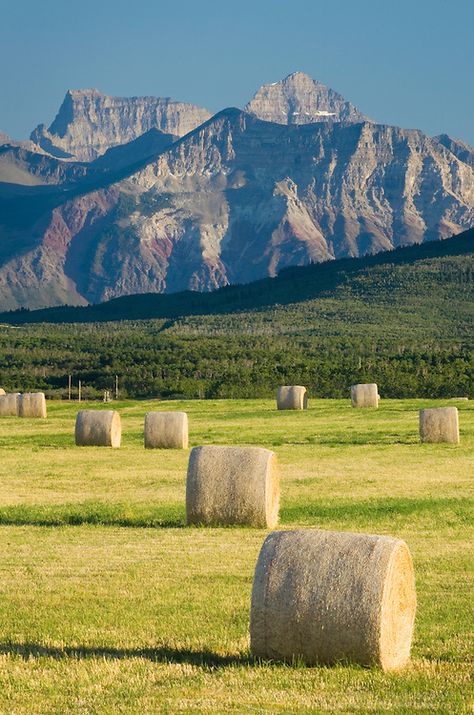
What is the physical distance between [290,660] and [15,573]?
6.38 m

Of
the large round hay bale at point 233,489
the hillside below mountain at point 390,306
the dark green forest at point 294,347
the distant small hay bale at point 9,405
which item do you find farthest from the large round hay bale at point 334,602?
the hillside below mountain at point 390,306

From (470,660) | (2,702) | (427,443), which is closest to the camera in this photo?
(2,702)

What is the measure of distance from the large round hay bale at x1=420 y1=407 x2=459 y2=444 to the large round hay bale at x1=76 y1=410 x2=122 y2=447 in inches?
337

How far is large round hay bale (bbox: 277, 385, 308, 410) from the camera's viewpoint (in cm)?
6331

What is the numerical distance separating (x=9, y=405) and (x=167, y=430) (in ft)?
79.7

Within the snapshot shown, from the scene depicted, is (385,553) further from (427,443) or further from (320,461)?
(427,443)

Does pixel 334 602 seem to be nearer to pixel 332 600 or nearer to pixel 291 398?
pixel 332 600

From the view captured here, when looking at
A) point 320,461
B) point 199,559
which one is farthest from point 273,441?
point 199,559

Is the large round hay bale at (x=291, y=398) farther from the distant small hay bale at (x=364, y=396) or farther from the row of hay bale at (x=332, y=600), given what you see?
the row of hay bale at (x=332, y=600)

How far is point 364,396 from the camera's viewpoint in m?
62.7

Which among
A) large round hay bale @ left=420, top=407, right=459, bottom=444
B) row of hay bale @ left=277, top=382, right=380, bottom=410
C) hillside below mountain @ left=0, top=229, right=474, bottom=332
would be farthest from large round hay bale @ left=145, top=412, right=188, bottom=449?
hillside below mountain @ left=0, top=229, right=474, bottom=332

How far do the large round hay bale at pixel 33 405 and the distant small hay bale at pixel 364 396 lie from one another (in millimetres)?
13061

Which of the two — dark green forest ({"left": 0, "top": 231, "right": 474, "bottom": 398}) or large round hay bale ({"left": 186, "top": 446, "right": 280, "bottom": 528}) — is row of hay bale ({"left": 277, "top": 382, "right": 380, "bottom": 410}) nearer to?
dark green forest ({"left": 0, "top": 231, "right": 474, "bottom": 398})

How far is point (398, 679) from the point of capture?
39.2 ft
